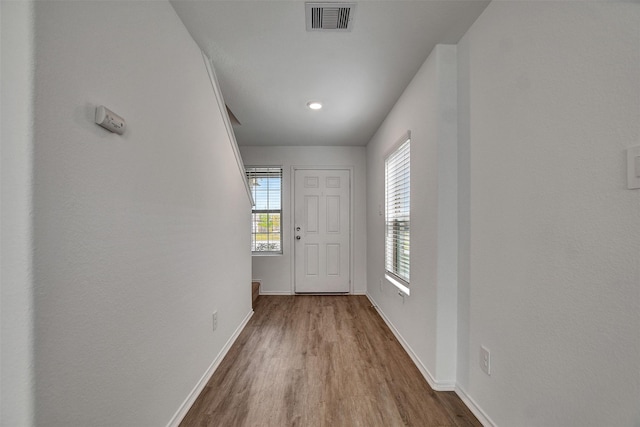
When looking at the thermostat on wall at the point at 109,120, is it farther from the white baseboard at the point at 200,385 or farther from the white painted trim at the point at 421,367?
the white painted trim at the point at 421,367

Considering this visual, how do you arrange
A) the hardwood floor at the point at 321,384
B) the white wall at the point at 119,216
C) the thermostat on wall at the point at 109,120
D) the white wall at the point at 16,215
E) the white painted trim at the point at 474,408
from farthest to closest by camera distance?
the hardwood floor at the point at 321,384, the white painted trim at the point at 474,408, the thermostat on wall at the point at 109,120, the white wall at the point at 119,216, the white wall at the point at 16,215

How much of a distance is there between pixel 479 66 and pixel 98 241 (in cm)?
200

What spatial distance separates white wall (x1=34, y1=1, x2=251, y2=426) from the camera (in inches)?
32.5

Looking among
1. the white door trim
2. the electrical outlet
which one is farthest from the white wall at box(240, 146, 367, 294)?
the electrical outlet

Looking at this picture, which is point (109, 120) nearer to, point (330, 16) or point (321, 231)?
point (330, 16)

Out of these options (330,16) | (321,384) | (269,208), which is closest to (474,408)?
(321,384)

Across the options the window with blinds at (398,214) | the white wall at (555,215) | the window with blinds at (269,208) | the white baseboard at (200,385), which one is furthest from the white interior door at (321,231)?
the white wall at (555,215)

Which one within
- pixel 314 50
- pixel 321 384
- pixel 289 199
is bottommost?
pixel 321 384

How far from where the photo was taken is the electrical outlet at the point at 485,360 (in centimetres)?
153

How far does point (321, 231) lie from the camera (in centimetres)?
447

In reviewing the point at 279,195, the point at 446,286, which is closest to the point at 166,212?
the point at 446,286

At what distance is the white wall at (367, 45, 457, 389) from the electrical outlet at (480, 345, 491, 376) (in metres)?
0.28

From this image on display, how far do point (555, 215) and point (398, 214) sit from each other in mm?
1743

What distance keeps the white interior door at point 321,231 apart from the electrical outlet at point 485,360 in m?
2.91
